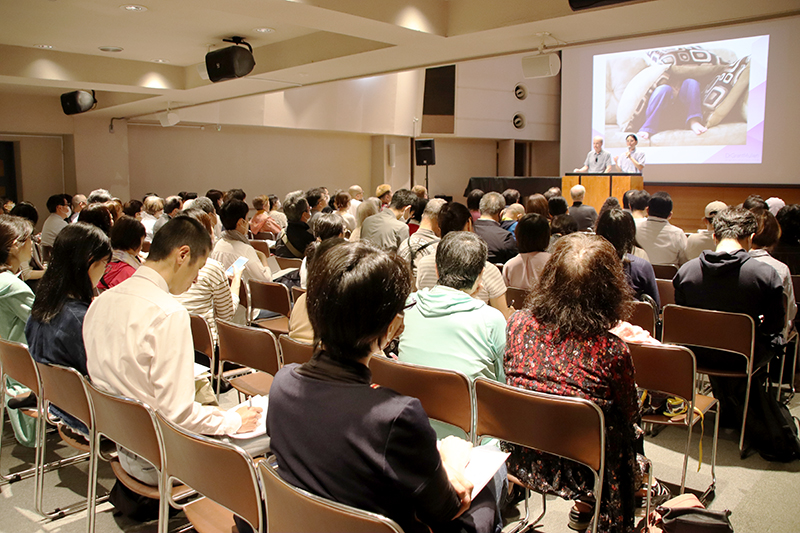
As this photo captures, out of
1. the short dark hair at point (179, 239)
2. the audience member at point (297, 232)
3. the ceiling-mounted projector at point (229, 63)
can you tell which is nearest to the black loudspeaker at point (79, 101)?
the ceiling-mounted projector at point (229, 63)

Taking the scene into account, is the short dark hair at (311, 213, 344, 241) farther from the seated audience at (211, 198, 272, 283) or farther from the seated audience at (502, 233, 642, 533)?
the seated audience at (502, 233, 642, 533)

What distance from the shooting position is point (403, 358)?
8.20 feet

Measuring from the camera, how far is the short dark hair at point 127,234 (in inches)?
132

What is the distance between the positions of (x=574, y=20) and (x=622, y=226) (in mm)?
1736

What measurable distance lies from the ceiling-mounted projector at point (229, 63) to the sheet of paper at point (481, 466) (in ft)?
16.9

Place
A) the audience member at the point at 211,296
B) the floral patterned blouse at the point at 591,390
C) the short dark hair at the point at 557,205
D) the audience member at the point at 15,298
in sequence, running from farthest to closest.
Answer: the short dark hair at the point at 557,205
the audience member at the point at 211,296
the audience member at the point at 15,298
the floral patterned blouse at the point at 591,390

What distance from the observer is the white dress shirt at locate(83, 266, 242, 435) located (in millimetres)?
1955

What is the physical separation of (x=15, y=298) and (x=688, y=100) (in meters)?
11.2


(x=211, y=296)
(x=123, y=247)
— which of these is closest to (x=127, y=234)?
(x=123, y=247)

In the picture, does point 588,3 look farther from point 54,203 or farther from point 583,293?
point 54,203

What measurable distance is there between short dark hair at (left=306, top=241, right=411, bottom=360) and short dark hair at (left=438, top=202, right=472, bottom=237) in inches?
115

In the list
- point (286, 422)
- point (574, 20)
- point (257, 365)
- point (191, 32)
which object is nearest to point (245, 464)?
point (286, 422)

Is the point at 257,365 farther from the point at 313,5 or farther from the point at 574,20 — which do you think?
the point at 574,20

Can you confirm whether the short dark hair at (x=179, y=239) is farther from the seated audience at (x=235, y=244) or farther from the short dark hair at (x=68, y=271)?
the seated audience at (x=235, y=244)
